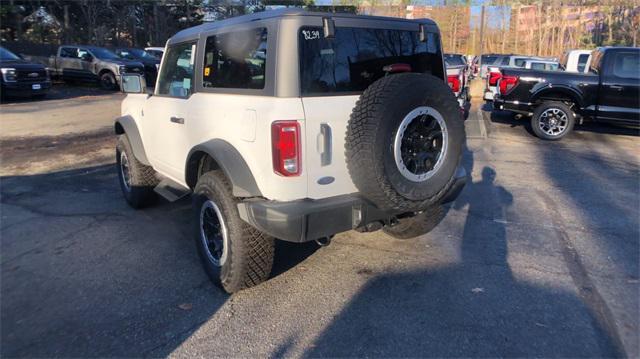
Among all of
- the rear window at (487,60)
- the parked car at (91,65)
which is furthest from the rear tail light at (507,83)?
the parked car at (91,65)

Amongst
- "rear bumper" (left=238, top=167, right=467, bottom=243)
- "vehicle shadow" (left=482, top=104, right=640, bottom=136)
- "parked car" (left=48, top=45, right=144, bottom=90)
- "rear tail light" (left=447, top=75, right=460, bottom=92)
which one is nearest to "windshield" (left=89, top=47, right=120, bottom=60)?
"parked car" (left=48, top=45, right=144, bottom=90)

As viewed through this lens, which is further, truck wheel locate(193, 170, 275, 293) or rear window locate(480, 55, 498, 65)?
rear window locate(480, 55, 498, 65)

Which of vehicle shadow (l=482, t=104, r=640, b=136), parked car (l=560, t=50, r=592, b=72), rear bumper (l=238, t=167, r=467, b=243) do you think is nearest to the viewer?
rear bumper (l=238, t=167, r=467, b=243)

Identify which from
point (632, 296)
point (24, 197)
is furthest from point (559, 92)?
point (24, 197)

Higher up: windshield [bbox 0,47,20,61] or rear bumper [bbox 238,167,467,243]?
windshield [bbox 0,47,20,61]

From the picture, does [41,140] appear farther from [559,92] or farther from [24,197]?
[559,92]

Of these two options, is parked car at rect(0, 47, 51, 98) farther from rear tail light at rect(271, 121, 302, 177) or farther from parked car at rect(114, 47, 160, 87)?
rear tail light at rect(271, 121, 302, 177)

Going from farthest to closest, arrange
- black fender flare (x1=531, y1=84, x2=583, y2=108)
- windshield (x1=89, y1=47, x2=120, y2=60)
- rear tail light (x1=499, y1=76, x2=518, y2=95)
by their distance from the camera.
Result: windshield (x1=89, y1=47, x2=120, y2=60)
rear tail light (x1=499, y1=76, x2=518, y2=95)
black fender flare (x1=531, y1=84, x2=583, y2=108)

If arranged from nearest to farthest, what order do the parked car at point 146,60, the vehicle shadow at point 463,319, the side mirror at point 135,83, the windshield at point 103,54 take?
the vehicle shadow at point 463,319 < the side mirror at point 135,83 < the windshield at point 103,54 < the parked car at point 146,60

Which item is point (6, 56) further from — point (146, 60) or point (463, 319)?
point (463, 319)

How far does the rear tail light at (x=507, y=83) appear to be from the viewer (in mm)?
9578

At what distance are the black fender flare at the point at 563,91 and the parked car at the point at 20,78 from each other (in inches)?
577

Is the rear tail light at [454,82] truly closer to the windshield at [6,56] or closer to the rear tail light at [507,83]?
the rear tail light at [507,83]

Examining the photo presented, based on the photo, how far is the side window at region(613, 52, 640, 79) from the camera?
8.91 m
